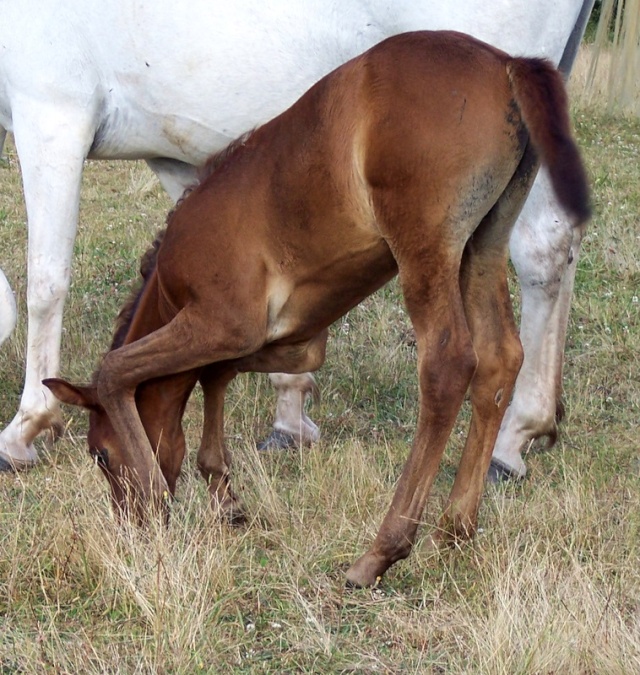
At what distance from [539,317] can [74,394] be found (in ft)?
6.45

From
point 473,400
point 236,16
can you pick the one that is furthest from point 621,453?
point 236,16

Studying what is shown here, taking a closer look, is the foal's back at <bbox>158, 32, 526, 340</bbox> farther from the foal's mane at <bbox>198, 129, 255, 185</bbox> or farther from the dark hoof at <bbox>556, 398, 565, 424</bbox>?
the dark hoof at <bbox>556, 398, 565, 424</bbox>

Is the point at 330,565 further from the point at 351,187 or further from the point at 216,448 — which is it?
the point at 351,187

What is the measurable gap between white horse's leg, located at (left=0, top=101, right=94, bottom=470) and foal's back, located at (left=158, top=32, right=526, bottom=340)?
107 centimetres

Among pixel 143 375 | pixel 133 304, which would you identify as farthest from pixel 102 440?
pixel 133 304

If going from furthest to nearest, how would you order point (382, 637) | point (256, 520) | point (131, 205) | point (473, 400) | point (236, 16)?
point (131, 205) < point (236, 16) < point (256, 520) < point (473, 400) < point (382, 637)

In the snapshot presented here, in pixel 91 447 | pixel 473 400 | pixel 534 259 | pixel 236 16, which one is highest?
pixel 236 16

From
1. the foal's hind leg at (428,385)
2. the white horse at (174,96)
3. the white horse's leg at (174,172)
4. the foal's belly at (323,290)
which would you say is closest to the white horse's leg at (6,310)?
the white horse at (174,96)

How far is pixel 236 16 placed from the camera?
431 cm

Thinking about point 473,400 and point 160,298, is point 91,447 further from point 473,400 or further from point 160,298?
point 473,400

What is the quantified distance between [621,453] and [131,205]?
5.06 metres

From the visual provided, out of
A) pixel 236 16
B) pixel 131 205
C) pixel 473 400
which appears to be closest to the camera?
pixel 473 400

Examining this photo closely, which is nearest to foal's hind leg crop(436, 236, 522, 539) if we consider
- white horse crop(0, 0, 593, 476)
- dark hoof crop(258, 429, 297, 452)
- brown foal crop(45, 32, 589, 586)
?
brown foal crop(45, 32, 589, 586)

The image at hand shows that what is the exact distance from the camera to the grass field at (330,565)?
9.22 ft
